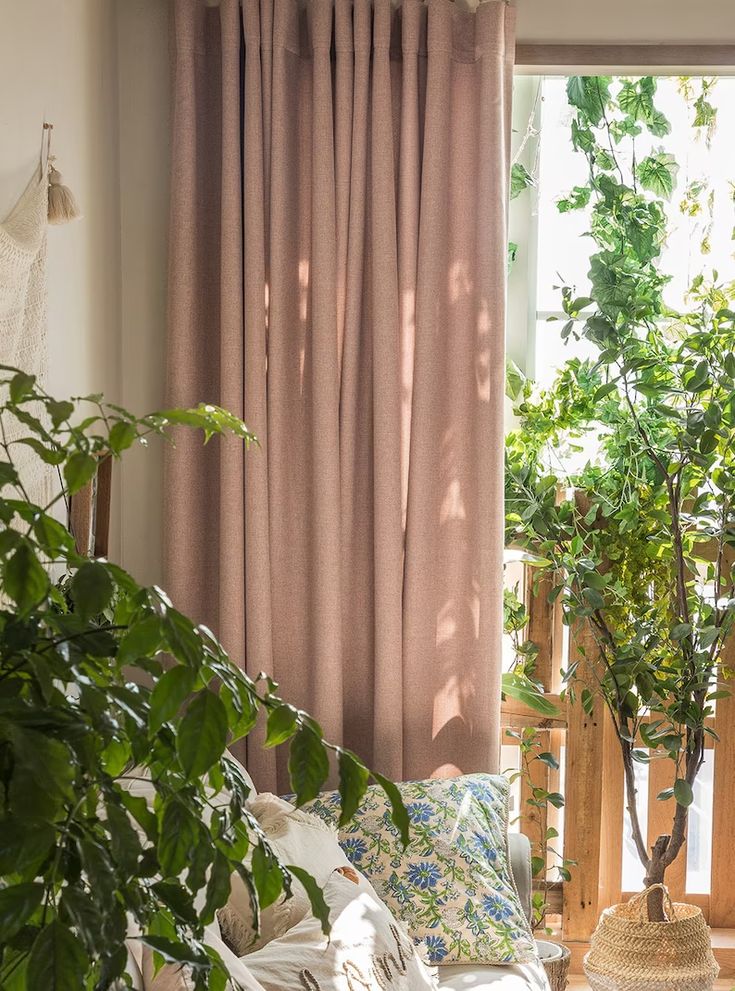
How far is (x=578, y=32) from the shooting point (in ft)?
8.61

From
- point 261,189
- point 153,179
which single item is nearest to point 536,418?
point 261,189

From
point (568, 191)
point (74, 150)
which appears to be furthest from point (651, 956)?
point (74, 150)

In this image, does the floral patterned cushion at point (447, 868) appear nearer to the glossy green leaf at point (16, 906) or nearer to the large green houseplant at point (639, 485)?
the large green houseplant at point (639, 485)

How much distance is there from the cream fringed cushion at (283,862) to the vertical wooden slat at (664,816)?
47.3 inches

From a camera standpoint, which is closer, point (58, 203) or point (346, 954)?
point (346, 954)

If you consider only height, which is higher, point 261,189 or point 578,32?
point 578,32

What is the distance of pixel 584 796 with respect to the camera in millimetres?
2846

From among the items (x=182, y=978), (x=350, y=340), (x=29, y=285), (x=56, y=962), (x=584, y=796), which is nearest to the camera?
(x=56, y=962)

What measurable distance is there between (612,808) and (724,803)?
0.30 metres

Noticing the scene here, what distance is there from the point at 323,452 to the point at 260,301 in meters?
0.38

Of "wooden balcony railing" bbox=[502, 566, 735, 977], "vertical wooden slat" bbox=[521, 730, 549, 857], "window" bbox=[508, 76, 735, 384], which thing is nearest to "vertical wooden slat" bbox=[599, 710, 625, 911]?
"wooden balcony railing" bbox=[502, 566, 735, 977]

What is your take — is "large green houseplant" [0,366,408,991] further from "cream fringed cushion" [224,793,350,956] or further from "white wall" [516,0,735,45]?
"white wall" [516,0,735,45]

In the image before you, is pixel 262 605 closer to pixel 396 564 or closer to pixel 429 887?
pixel 396 564

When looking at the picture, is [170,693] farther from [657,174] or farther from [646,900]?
[657,174]
